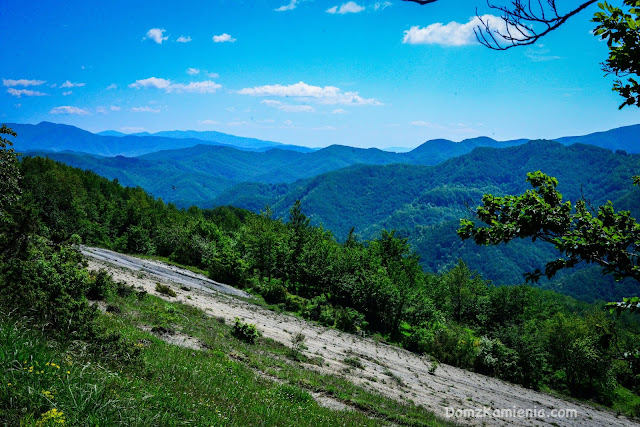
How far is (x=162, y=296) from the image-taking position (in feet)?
90.7

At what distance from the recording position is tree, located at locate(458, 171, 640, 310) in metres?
6.22

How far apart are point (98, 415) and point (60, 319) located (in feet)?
12.3

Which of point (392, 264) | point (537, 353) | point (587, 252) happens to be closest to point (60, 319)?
point (587, 252)

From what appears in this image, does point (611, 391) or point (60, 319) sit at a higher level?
point (60, 319)

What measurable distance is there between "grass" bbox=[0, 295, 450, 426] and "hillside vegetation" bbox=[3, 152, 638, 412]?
547 inches

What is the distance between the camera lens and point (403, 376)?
2572 centimetres

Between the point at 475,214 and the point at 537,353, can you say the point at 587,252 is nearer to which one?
the point at 475,214

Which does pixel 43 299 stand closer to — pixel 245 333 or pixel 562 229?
pixel 562 229

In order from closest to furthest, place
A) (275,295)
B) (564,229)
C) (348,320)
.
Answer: (564,229)
(348,320)
(275,295)

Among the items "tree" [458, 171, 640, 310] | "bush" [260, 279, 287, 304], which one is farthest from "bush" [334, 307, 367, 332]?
"tree" [458, 171, 640, 310]

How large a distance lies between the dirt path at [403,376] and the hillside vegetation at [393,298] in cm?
499

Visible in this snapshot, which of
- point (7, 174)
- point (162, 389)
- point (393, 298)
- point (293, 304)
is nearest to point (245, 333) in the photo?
point (162, 389)

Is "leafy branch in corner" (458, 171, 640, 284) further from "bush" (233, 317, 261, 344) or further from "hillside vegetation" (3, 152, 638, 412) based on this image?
"hillside vegetation" (3, 152, 638, 412)

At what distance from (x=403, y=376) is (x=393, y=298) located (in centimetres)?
1886
